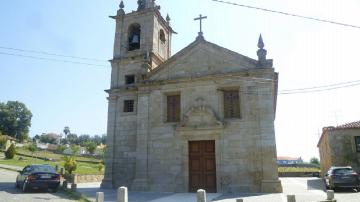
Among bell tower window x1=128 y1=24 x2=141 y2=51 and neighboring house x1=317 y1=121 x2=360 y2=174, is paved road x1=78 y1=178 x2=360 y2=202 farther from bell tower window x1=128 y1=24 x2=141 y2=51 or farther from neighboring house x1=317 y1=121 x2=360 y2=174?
bell tower window x1=128 y1=24 x2=141 y2=51

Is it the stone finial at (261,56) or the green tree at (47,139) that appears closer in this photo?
the stone finial at (261,56)

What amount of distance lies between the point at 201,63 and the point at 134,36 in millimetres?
6008

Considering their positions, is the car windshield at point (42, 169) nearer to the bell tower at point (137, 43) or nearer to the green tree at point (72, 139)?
the bell tower at point (137, 43)

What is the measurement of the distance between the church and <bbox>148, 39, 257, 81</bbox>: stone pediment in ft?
0.18

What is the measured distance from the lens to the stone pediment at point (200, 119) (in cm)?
1680

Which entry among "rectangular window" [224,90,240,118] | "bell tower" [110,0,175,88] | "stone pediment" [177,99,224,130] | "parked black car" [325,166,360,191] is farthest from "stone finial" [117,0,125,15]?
"parked black car" [325,166,360,191]

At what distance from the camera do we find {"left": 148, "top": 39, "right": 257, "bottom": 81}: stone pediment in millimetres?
17513

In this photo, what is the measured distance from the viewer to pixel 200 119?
56.4ft

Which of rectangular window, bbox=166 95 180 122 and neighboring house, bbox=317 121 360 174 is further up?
rectangular window, bbox=166 95 180 122

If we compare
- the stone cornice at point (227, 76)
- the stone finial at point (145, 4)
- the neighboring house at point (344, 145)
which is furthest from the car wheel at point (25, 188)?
the neighboring house at point (344, 145)

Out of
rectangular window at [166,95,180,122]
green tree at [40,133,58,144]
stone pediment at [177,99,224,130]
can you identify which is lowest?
stone pediment at [177,99,224,130]

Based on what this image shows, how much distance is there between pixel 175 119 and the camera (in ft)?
59.9

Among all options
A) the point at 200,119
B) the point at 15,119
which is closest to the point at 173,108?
the point at 200,119

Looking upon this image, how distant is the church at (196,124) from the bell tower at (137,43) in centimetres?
20
